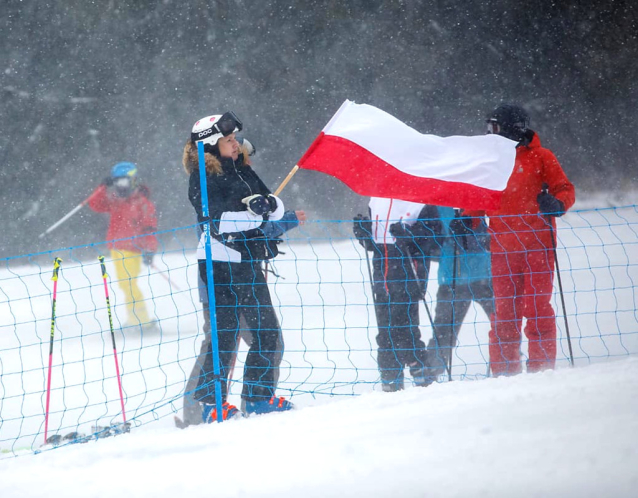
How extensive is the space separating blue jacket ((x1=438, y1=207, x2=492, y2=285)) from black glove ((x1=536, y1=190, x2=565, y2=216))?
0.67m

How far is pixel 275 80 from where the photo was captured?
10922 millimetres

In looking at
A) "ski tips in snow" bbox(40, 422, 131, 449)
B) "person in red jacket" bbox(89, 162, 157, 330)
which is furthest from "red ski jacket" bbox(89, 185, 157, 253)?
"ski tips in snow" bbox(40, 422, 131, 449)

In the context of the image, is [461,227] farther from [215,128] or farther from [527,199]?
[215,128]

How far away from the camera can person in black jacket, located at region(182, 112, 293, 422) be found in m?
3.25

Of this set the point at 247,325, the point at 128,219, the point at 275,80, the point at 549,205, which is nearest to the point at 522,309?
the point at 549,205

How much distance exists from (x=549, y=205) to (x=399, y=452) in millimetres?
1938

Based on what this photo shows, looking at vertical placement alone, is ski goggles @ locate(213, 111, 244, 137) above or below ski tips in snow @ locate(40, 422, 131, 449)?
above

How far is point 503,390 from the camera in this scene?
9.39ft

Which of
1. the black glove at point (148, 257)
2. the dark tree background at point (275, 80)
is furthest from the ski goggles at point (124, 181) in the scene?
the dark tree background at point (275, 80)

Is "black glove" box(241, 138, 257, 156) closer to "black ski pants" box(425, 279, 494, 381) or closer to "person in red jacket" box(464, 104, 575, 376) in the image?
"person in red jacket" box(464, 104, 575, 376)

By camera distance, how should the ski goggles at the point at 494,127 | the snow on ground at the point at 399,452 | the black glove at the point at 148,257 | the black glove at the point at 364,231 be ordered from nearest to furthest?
the snow on ground at the point at 399,452 → the ski goggles at the point at 494,127 → the black glove at the point at 364,231 → the black glove at the point at 148,257

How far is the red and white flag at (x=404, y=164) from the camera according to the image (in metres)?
3.60

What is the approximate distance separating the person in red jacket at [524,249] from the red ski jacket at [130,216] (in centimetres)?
367

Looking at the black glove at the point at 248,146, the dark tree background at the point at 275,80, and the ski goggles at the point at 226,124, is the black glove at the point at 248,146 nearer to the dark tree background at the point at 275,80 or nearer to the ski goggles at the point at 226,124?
the ski goggles at the point at 226,124
